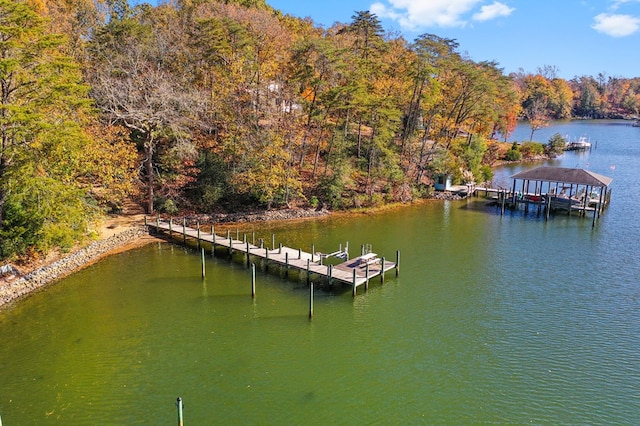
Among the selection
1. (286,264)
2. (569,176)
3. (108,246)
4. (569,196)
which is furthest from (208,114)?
(569,196)

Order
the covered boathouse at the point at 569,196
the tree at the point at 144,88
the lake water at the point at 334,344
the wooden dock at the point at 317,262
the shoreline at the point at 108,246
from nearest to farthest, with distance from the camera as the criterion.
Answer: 1. the lake water at the point at 334,344
2. the shoreline at the point at 108,246
3. the wooden dock at the point at 317,262
4. the tree at the point at 144,88
5. the covered boathouse at the point at 569,196

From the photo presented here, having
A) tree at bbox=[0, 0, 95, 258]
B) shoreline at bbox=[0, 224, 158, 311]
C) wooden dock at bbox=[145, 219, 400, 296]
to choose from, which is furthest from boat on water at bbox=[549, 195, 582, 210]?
tree at bbox=[0, 0, 95, 258]

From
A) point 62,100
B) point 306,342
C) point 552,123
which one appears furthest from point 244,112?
point 552,123

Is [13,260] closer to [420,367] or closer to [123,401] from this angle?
[123,401]

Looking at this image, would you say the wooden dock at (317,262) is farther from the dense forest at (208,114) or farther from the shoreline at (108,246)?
the dense forest at (208,114)

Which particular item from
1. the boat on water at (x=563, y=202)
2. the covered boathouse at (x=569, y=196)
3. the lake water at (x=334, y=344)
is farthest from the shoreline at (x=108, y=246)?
the boat on water at (x=563, y=202)

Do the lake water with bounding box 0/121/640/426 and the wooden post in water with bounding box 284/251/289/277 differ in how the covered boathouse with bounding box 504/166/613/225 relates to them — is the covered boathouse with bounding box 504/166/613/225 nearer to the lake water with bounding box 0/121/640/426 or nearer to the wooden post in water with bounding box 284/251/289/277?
the lake water with bounding box 0/121/640/426
